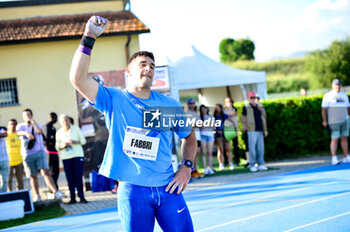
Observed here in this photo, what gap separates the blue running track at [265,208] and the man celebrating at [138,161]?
3.21 metres

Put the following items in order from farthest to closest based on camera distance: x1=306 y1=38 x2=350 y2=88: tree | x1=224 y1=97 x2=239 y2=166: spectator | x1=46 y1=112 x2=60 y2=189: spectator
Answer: x1=306 y1=38 x2=350 y2=88: tree
x1=224 y1=97 x2=239 y2=166: spectator
x1=46 y1=112 x2=60 y2=189: spectator

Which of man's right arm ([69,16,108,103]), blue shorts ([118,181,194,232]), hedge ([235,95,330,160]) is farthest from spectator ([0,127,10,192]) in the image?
hedge ([235,95,330,160])

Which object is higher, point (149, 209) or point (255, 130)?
point (149, 209)

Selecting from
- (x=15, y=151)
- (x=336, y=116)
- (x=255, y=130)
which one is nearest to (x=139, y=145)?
(x=15, y=151)

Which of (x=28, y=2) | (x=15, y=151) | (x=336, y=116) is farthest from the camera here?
(x=28, y=2)

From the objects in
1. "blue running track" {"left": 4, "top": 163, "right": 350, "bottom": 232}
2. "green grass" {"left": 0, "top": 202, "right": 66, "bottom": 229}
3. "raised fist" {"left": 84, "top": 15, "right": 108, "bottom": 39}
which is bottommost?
"green grass" {"left": 0, "top": 202, "right": 66, "bottom": 229}

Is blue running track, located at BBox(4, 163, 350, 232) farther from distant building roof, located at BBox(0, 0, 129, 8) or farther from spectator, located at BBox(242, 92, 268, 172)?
distant building roof, located at BBox(0, 0, 129, 8)

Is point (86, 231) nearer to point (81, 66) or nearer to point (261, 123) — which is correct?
point (81, 66)

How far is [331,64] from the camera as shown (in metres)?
51.6

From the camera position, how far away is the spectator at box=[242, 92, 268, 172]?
12.0m

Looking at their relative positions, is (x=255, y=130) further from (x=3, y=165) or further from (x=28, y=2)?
(x=28, y=2)

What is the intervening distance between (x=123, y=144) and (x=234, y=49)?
7384cm

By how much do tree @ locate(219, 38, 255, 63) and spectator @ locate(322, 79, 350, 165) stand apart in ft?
209

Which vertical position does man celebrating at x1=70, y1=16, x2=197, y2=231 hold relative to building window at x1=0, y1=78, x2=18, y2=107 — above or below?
below
